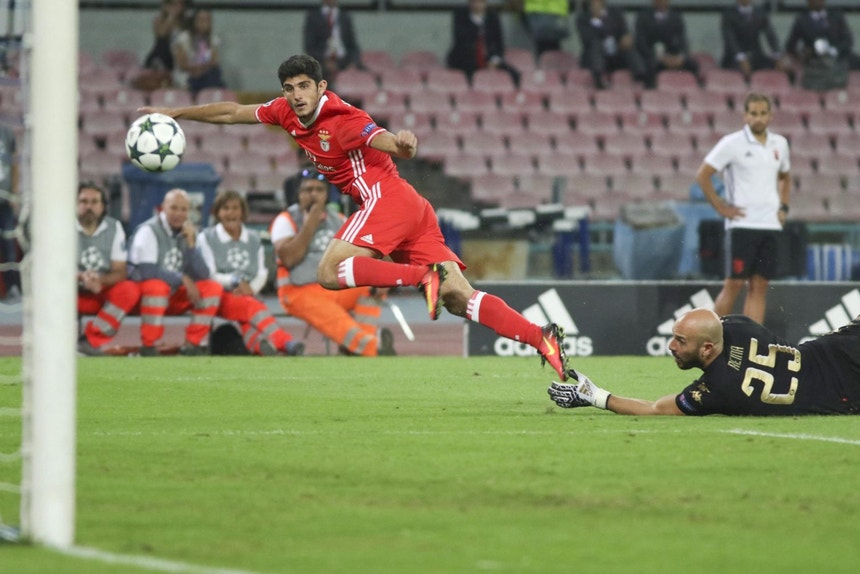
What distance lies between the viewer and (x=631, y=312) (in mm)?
12828

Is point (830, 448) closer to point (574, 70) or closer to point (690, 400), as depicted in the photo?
point (690, 400)

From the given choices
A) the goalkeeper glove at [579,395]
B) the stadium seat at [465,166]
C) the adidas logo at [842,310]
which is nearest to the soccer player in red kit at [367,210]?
the goalkeeper glove at [579,395]

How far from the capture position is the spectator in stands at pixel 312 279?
1255cm

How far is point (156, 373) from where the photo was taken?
10.6m

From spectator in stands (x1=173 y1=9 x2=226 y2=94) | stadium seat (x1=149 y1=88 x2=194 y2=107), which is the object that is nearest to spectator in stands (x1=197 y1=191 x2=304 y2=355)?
stadium seat (x1=149 y1=88 x2=194 y2=107)

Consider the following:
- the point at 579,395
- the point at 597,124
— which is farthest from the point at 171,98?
the point at 579,395

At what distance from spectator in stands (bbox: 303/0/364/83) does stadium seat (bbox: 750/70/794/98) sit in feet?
19.8

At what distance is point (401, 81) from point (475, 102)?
1.11m

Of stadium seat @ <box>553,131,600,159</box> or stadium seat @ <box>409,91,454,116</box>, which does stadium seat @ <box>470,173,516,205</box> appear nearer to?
stadium seat @ <box>553,131,600,159</box>

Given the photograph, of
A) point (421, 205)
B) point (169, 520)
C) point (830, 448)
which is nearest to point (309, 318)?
point (421, 205)

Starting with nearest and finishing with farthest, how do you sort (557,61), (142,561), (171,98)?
(142,561), (171,98), (557,61)

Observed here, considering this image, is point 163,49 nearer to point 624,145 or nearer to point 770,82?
point 624,145

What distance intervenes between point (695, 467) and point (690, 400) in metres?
1.54

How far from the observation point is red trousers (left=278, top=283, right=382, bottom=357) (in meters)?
12.6
